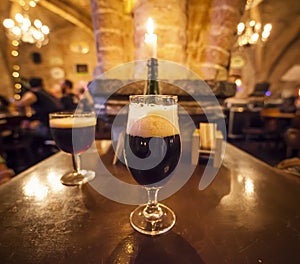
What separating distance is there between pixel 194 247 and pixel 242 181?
41 centimetres

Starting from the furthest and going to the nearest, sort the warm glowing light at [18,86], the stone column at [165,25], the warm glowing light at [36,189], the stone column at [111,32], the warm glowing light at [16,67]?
1. the warm glowing light at [18,86]
2. the warm glowing light at [16,67]
3. the stone column at [111,32]
4. the stone column at [165,25]
5. the warm glowing light at [36,189]

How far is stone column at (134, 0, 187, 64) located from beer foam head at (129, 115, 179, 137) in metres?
0.96

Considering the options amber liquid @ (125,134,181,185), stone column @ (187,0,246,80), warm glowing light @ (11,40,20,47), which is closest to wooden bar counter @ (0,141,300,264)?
amber liquid @ (125,134,181,185)

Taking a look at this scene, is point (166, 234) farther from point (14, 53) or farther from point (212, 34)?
point (14, 53)

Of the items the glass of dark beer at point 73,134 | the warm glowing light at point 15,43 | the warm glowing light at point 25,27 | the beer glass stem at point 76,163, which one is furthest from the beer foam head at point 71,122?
the warm glowing light at point 15,43

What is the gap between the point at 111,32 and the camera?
141cm

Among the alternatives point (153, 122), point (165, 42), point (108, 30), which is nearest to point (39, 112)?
point (108, 30)

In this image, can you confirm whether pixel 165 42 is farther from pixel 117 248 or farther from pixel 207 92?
pixel 117 248

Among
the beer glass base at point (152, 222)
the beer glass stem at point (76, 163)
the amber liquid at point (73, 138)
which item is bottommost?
the beer glass base at point (152, 222)

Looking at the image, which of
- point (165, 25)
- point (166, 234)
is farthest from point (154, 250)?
point (165, 25)

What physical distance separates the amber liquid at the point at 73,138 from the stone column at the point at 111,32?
907 mm

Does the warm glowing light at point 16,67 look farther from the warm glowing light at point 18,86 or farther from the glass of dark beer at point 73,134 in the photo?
the glass of dark beer at point 73,134

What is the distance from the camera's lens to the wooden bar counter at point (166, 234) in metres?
0.37

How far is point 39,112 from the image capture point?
10.7 feet
